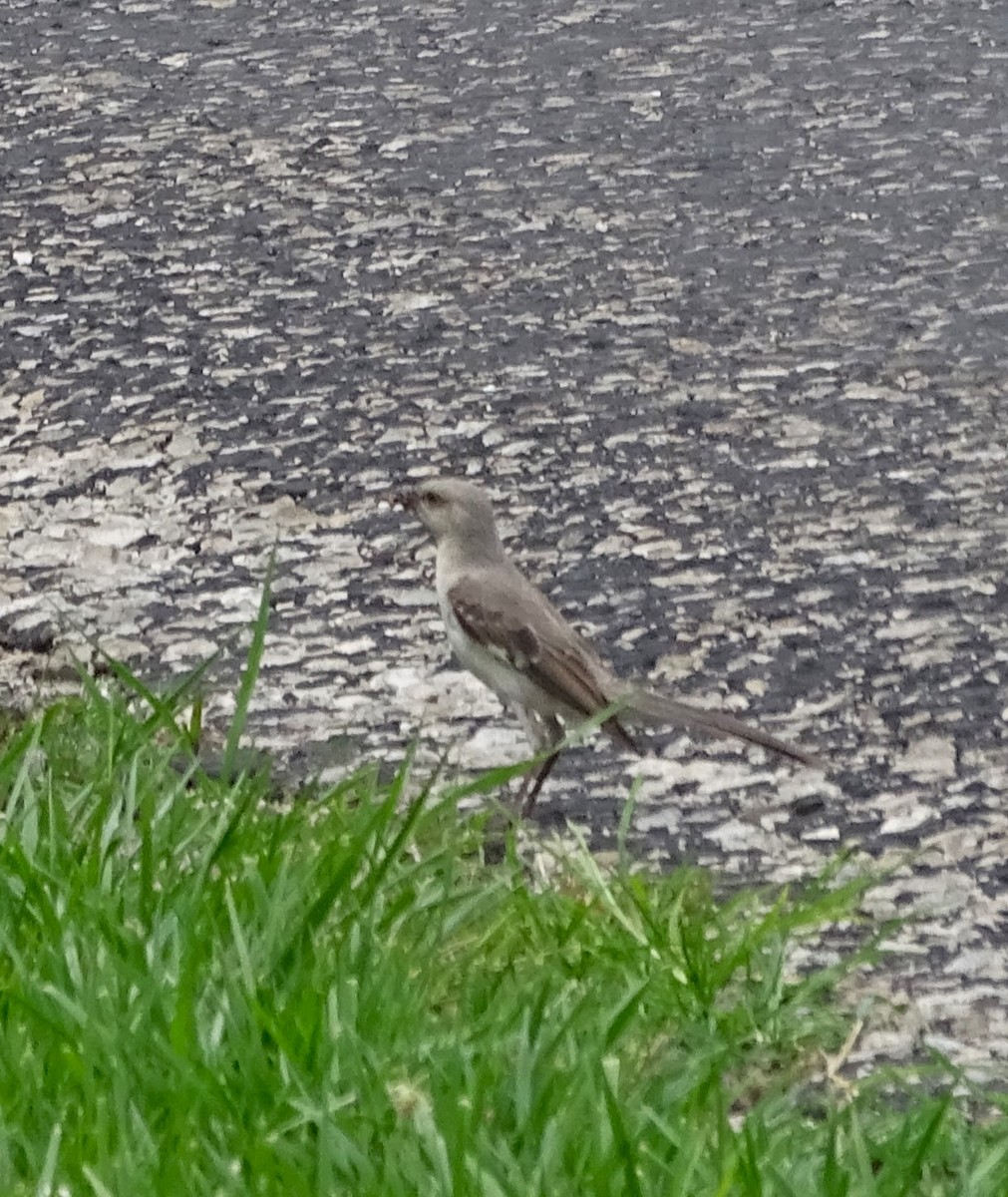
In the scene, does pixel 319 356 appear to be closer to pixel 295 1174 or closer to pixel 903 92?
pixel 903 92

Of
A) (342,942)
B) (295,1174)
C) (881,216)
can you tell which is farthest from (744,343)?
(295,1174)

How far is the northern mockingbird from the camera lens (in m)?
4.21

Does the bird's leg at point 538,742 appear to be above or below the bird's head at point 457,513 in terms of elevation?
below

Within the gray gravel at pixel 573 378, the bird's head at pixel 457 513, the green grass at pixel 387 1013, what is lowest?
the gray gravel at pixel 573 378

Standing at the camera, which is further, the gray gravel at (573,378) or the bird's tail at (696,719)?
the gray gravel at (573,378)

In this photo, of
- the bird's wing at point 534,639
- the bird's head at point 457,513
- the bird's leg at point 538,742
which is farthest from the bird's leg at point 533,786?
the bird's head at point 457,513

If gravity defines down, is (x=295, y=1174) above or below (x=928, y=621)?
above

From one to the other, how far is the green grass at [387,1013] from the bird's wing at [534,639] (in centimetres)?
46

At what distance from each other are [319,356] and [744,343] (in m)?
1.11

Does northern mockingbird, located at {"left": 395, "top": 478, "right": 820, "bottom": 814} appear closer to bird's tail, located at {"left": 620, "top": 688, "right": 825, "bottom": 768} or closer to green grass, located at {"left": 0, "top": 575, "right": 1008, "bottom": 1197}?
bird's tail, located at {"left": 620, "top": 688, "right": 825, "bottom": 768}

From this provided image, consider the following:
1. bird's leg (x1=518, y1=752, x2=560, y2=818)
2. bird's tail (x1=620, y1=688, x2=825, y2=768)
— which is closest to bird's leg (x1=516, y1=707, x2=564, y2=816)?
→ bird's leg (x1=518, y1=752, x2=560, y2=818)

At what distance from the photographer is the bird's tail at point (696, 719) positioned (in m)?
4.16

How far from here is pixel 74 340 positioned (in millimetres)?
5996

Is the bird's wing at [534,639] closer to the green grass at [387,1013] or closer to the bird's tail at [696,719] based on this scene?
the bird's tail at [696,719]
